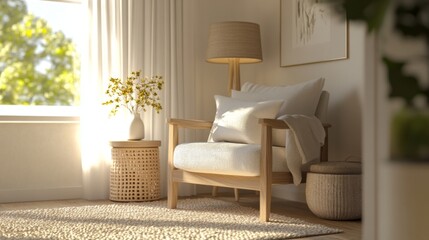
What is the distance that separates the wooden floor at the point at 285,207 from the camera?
117 inches

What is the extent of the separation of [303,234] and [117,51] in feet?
7.43

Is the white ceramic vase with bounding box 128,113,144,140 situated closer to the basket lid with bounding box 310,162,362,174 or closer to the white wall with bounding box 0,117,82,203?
the white wall with bounding box 0,117,82,203

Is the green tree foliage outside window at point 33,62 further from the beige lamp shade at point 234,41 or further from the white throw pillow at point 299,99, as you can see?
the white throw pillow at point 299,99

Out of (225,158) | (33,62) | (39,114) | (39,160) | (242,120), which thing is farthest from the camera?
(33,62)

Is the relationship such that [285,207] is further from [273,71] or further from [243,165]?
[273,71]

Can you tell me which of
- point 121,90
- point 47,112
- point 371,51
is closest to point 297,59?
point 121,90

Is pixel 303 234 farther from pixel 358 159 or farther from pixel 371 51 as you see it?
pixel 371 51

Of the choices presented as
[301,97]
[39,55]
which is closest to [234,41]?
[301,97]

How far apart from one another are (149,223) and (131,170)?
3.42 ft

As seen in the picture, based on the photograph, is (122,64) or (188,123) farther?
(122,64)

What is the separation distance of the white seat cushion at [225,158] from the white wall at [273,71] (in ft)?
2.22

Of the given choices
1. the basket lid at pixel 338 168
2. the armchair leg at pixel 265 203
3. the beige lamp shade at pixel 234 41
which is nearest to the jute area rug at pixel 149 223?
the armchair leg at pixel 265 203

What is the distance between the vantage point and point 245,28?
13.9 feet

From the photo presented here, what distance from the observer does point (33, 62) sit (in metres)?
4.59
